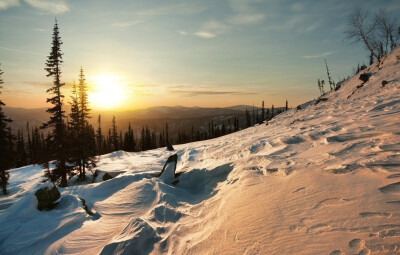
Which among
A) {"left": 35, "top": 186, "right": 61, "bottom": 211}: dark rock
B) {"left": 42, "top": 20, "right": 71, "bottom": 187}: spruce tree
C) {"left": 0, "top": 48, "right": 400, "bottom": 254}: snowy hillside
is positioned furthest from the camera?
{"left": 42, "top": 20, "right": 71, "bottom": 187}: spruce tree

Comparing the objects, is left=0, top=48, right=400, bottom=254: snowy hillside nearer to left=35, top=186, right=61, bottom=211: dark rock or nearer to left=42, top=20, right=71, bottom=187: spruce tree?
left=35, top=186, right=61, bottom=211: dark rock

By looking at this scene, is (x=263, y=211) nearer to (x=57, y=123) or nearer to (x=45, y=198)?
(x=45, y=198)

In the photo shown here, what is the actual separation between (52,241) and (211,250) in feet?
14.3

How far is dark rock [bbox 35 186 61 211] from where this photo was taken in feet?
22.7

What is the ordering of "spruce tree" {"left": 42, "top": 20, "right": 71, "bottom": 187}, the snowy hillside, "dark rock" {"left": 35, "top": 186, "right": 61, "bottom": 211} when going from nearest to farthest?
the snowy hillside, "dark rock" {"left": 35, "top": 186, "right": 61, "bottom": 211}, "spruce tree" {"left": 42, "top": 20, "right": 71, "bottom": 187}

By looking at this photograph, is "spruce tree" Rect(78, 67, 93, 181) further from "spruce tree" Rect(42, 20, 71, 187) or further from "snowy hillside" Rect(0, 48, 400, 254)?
"snowy hillside" Rect(0, 48, 400, 254)

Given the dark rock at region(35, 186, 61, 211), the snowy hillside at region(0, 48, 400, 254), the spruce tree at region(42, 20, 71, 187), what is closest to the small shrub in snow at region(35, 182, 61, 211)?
the dark rock at region(35, 186, 61, 211)

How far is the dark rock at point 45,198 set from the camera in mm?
6930

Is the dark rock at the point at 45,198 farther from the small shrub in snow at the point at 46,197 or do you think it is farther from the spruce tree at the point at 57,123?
the spruce tree at the point at 57,123

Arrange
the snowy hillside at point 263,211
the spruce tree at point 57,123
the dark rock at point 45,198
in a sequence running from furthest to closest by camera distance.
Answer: the spruce tree at point 57,123, the dark rock at point 45,198, the snowy hillside at point 263,211

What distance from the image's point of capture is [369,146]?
5223 mm

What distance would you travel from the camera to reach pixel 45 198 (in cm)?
704

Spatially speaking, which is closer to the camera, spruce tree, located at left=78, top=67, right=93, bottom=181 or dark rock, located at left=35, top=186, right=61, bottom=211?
dark rock, located at left=35, top=186, right=61, bottom=211

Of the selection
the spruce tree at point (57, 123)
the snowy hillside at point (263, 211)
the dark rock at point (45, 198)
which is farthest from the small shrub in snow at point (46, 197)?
the spruce tree at point (57, 123)
